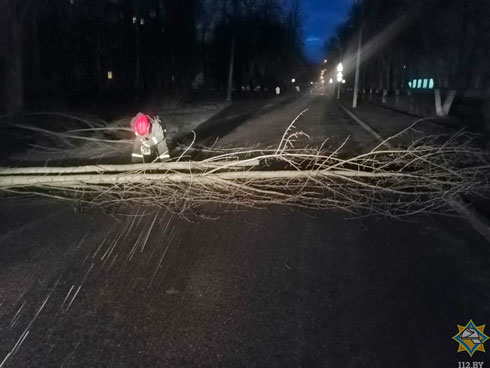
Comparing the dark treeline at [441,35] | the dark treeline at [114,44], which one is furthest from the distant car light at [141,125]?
the dark treeline at [441,35]

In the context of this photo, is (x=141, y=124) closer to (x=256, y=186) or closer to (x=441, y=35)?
(x=256, y=186)

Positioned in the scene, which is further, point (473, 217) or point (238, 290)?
point (473, 217)

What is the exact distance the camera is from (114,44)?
29609 millimetres

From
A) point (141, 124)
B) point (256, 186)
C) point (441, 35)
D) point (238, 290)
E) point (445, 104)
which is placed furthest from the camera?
point (441, 35)

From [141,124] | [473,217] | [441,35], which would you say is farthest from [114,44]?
[473,217]

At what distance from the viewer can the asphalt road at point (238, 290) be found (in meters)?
2.64

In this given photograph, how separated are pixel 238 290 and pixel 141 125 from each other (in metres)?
4.38

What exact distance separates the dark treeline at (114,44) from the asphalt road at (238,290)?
1285 centimetres

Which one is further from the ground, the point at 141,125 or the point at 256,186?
the point at 141,125

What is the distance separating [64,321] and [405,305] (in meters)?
2.65

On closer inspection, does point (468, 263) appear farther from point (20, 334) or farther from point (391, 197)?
point (20, 334)

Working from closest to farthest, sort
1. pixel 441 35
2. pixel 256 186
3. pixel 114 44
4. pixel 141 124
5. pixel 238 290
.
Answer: pixel 238 290, pixel 256 186, pixel 141 124, pixel 441 35, pixel 114 44

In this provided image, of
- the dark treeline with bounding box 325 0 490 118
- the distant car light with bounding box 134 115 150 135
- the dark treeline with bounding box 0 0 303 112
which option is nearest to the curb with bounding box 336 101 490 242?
the distant car light with bounding box 134 115 150 135

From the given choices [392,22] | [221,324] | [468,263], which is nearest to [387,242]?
[468,263]
